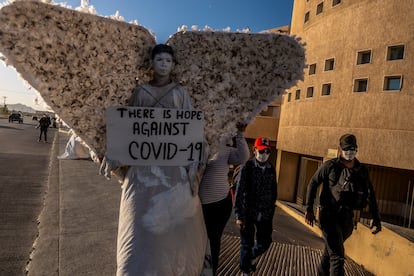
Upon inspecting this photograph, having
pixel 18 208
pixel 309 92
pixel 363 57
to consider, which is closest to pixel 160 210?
pixel 18 208

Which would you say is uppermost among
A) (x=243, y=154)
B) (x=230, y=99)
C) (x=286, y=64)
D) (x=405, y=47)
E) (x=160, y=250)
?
(x=405, y=47)

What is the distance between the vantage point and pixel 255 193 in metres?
3.59

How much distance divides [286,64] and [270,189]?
61.8 inches

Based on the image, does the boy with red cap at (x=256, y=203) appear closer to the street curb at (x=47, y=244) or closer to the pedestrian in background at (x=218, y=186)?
the pedestrian in background at (x=218, y=186)

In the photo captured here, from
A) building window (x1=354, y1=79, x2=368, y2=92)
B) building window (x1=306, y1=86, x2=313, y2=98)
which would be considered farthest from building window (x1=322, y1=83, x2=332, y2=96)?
building window (x1=354, y1=79, x2=368, y2=92)

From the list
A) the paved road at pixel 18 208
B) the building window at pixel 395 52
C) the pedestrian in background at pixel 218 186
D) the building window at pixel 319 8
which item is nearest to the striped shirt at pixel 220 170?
the pedestrian in background at pixel 218 186

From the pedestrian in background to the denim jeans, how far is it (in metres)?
0.80

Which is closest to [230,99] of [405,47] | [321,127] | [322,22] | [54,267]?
[54,267]

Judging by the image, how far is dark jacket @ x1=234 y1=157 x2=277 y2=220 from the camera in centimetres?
357

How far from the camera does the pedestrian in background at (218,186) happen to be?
2.68 metres

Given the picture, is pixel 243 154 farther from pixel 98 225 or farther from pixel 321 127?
pixel 321 127

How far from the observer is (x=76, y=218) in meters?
4.68

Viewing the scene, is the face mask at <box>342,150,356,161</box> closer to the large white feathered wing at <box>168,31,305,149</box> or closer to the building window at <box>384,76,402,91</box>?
the large white feathered wing at <box>168,31,305,149</box>

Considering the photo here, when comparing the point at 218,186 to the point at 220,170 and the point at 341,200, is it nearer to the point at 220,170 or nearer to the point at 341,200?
the point at 220,170
